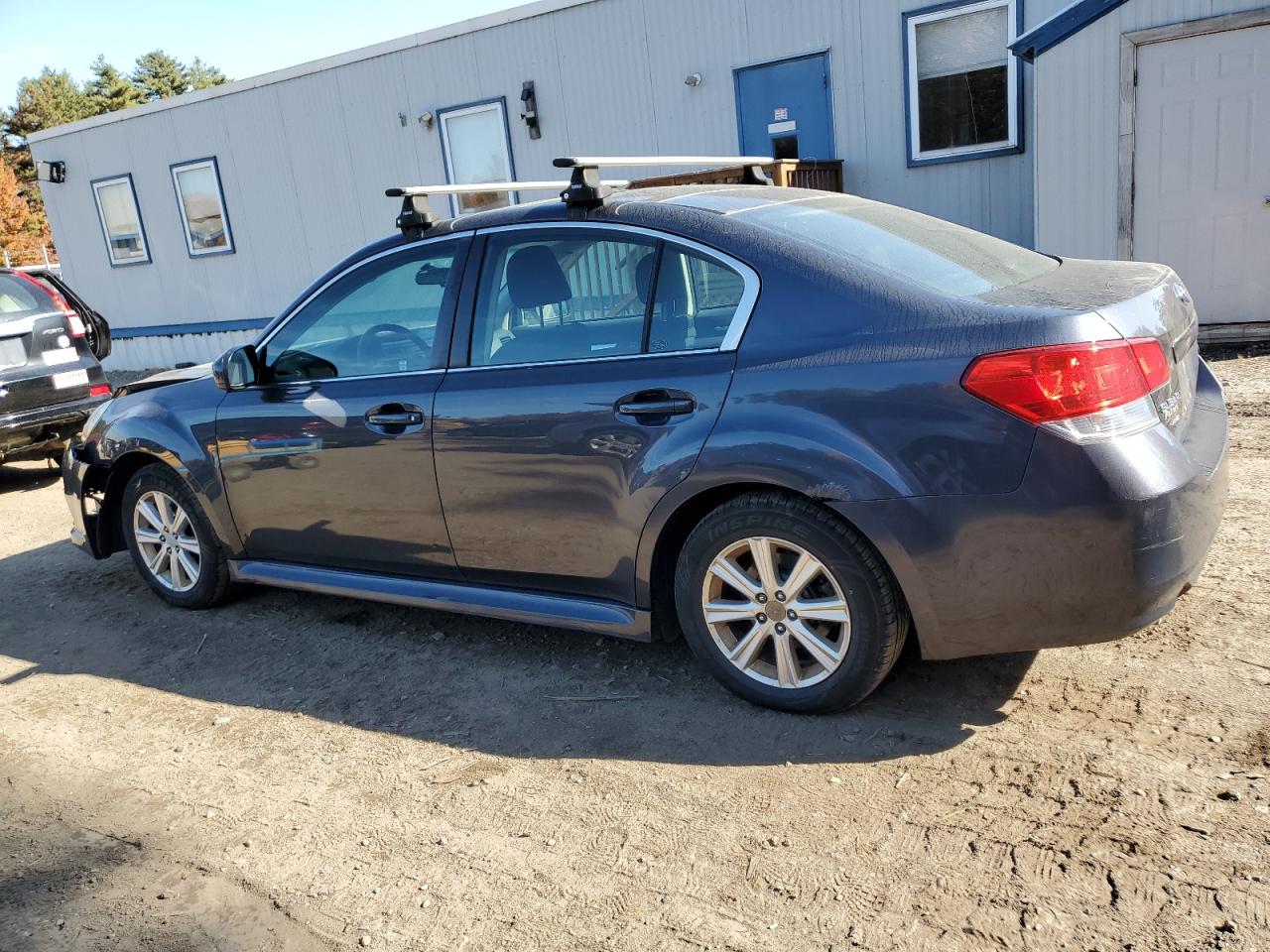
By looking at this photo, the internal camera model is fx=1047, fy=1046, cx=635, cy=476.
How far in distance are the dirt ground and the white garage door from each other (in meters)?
4.63

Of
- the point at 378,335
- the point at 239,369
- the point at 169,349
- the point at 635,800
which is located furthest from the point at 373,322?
the point at 169,349

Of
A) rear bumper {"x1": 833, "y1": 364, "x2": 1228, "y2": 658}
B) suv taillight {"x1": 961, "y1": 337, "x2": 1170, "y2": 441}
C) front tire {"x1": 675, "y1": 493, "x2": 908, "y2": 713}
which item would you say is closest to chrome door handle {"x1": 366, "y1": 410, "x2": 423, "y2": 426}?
front tire {"x1": 675, "y1": 493, "x2": 908, "y2": 713}

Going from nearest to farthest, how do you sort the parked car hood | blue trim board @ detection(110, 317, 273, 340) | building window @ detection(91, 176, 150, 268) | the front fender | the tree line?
the front fender, the parked car hood, blue trim board @ detection(110, 317, 273, 340), building window @ detection(91, 176, 150, 268), the tree line

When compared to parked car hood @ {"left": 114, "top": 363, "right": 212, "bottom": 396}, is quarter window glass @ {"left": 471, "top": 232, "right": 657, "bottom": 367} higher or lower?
higher

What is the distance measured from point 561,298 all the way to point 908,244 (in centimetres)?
119

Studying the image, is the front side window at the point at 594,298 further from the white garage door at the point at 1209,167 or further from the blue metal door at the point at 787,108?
the blue metal door at the point at 787,108

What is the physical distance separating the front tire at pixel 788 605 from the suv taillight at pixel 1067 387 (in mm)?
583

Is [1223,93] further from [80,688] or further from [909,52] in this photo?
[80,688]

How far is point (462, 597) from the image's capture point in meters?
3.92

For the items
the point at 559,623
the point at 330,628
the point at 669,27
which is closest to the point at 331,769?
the point at 559,623

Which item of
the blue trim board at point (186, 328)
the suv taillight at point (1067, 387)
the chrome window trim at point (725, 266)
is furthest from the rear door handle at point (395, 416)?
the blue trim board at point (186, 328)

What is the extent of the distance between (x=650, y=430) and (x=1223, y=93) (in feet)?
22.2

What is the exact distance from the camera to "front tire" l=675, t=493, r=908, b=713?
3066mm

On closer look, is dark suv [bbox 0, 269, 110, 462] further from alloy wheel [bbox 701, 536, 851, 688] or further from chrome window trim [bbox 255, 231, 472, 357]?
alloy wheel [bbox 701, 536, 851, 688]
